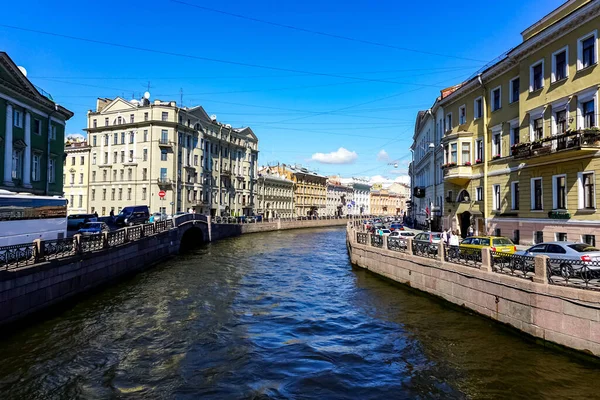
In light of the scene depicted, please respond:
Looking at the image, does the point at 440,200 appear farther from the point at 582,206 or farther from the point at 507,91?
the point at 582,206

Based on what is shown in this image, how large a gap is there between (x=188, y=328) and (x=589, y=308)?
1109 centimetres

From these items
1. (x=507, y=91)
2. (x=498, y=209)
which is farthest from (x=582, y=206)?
(x=507, y=91)

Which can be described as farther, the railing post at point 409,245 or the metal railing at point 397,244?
the metal railing at point 397,244

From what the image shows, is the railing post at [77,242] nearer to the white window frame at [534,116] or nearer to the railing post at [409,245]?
the railing post at [409,245]

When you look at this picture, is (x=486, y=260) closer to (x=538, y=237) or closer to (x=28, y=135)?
(x=538, y=237)

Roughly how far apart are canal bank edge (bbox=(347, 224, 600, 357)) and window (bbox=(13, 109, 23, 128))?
96.0ft

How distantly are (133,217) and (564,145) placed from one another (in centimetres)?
3530

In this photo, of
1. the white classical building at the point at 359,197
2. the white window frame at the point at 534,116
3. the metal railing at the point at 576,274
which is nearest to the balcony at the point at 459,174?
the white window frame at the point at 534,116

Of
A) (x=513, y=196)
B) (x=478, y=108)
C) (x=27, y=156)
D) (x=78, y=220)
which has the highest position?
(x=478, y=108)

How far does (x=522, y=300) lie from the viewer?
11.3 meters

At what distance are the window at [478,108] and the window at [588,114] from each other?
900 cm

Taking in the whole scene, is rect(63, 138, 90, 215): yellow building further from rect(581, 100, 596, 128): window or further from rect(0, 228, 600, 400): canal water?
rect(581, 100, 596, 128): window

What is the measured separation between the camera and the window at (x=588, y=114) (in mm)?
17703

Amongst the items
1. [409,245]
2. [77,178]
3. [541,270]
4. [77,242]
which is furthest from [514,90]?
[77,178]
